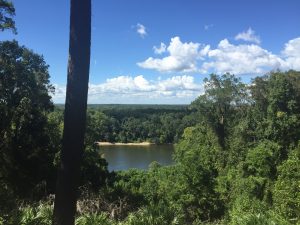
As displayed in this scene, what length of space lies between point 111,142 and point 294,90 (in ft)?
235

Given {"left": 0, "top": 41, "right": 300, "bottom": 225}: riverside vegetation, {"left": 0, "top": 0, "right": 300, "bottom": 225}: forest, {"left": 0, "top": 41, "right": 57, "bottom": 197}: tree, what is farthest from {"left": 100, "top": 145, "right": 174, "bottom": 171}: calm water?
{"left": 0, "top": 41, "right": 57, "bottom": 197}: tree

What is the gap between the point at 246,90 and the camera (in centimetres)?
3594

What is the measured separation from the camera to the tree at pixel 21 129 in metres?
19.5

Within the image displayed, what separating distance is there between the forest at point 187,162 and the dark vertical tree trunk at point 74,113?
1.09m

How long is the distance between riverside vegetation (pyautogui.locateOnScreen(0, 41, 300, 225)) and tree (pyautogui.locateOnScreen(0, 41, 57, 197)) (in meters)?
0.05

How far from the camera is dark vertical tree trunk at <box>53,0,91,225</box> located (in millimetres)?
4707

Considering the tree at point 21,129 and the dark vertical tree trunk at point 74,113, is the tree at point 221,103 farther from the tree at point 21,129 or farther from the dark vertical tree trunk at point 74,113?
the dark vertical tree trunk at point 74,113

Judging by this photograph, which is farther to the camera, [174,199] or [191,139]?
[191,139]

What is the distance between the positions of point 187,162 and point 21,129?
10983 millimetres

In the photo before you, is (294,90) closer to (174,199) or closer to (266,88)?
(266,88)

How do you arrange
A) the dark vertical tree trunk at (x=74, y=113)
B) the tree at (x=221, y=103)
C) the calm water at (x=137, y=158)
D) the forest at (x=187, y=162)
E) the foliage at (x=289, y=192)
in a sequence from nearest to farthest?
the dark vertical tree trunk at (x=74, y=113), the forest at (x=187, y=162), the foliage at (x=289, y=192), the tree at (x=221, y=103), the calm water at (x=137, y=158)

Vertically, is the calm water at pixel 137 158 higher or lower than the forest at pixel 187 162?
lower

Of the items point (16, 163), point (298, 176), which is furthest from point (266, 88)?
point (16, 163)

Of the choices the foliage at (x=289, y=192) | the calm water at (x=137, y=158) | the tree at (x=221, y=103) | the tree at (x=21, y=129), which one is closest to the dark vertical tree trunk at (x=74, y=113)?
the foliage at (x=289, y=192)
